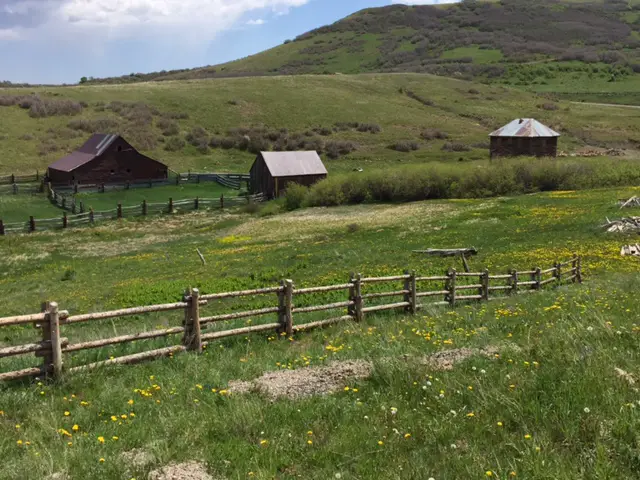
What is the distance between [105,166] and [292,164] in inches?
824

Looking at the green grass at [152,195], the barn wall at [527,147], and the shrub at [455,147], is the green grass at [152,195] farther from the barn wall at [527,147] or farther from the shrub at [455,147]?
the shrub at [455,147]

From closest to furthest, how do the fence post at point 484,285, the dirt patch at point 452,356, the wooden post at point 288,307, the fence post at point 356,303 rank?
the dirt patch at point 452,356
the wooden post at point 288,307
the fence post at point 356,303
the fence post at point 484,285

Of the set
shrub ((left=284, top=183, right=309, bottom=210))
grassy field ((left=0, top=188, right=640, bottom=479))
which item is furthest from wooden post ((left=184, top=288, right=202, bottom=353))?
shrub ((left=284, top=183, right=309, bottom=210))

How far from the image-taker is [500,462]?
18.4ft

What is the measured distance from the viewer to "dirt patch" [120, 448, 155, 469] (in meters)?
5.93

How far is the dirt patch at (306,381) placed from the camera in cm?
822

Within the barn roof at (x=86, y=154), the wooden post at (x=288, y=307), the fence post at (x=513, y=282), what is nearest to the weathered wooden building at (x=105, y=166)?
the barn roof at (x=86, y=154)

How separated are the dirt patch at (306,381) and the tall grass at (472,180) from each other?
40.4 meters

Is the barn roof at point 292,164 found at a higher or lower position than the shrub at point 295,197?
higher

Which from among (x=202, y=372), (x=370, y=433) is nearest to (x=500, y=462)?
(x=370, y=433)

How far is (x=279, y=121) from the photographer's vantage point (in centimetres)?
9600

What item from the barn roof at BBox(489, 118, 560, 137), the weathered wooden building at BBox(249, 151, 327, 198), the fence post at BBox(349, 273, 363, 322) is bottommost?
the fence post at BBox(349, 273, 363, 322)

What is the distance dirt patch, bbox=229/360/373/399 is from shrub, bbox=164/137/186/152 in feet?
243

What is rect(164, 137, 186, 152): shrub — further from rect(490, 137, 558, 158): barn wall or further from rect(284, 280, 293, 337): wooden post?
rect(284, 280, 293, 337): wooden post
